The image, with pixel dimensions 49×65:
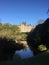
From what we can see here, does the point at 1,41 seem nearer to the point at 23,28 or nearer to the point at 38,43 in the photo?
the point at 38,43

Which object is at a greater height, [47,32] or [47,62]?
[47,32]

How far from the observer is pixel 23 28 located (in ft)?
232

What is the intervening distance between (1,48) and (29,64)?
29.4ft

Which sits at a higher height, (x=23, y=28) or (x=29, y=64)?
(x=23, y=28)

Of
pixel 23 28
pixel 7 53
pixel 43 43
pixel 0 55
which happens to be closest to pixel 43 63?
pixel 0 55

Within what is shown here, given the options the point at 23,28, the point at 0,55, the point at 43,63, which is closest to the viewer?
the point at 43,63

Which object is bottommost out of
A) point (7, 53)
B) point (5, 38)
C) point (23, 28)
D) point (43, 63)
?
point (43, 63)

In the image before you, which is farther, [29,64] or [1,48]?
[1,48]

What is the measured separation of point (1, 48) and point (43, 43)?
10144 mm

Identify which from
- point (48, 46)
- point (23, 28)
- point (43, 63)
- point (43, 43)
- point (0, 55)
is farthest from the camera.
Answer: point (23, 28)

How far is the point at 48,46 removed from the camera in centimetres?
2841

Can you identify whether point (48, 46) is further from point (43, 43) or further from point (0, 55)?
point (0, 55)

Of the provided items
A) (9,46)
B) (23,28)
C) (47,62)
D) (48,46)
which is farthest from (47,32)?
(23,28)

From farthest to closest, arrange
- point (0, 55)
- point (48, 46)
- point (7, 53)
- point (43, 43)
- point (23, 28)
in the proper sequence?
point (23, 28)
point (43, 43)
point (48, 46)
point (7, 53)
point (0, 55)
